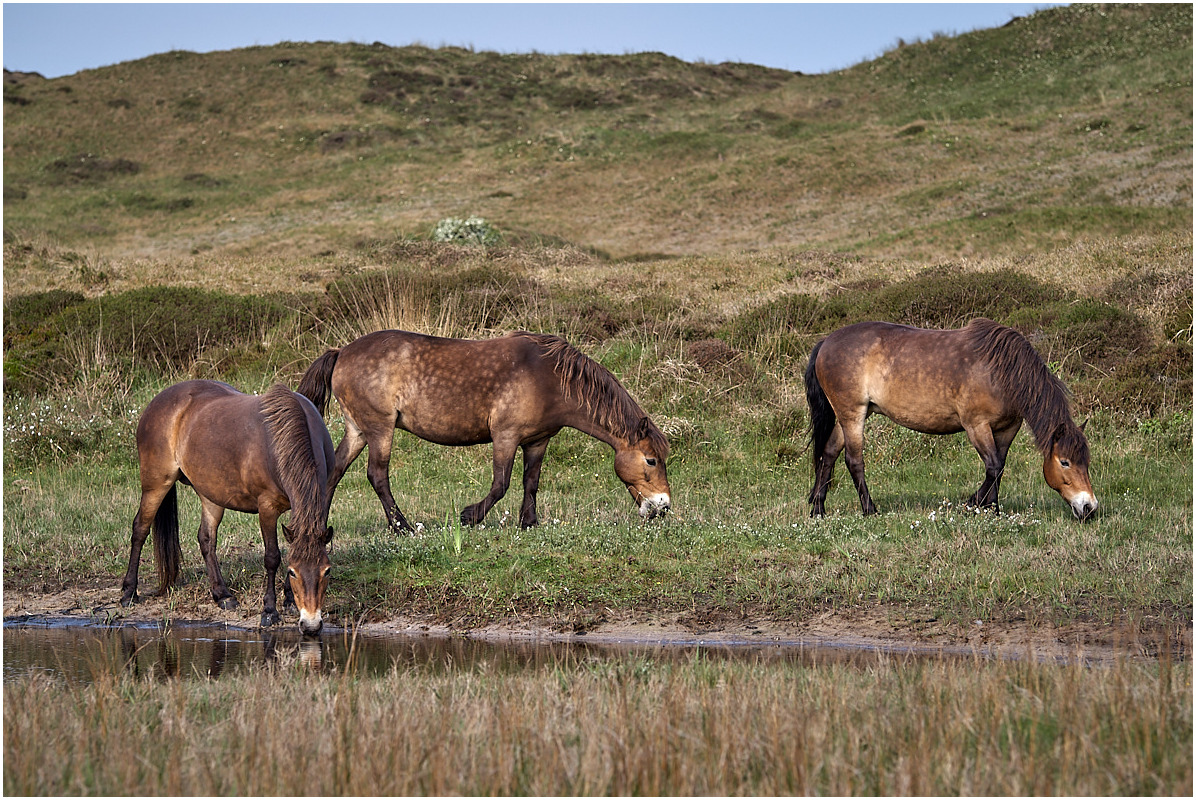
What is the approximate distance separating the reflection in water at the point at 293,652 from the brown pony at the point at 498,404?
2.40 m

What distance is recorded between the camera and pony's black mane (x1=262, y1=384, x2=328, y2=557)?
21.5 ft

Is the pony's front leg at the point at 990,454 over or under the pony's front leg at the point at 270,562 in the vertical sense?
over

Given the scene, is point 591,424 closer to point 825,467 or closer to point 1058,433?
point 825,467

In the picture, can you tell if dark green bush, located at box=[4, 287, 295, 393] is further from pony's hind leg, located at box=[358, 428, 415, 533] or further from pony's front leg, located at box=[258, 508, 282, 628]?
pony's front leg, located at box=[258, 508, 282, 628]

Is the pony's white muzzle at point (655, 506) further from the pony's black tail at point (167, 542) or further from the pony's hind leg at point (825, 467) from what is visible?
the pony's black tail at point (167, 542)

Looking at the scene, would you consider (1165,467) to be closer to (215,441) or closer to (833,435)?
(833,435)

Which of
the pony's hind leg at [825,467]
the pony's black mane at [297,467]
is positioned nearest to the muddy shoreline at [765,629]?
the pony's black mane at [297,467]

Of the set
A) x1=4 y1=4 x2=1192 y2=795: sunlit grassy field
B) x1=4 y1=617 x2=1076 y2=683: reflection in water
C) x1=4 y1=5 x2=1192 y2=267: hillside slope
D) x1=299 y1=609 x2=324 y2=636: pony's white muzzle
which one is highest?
x1=4 y1=5 x2=1192 y2=267: hillside slope

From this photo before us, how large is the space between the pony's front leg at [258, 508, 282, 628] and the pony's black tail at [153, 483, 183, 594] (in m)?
1.07

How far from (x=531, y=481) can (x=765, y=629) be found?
9.83 ft

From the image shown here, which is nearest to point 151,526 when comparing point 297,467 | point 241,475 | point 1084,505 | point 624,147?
point 241,475

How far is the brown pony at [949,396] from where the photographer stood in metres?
8.73

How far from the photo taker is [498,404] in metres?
9.10

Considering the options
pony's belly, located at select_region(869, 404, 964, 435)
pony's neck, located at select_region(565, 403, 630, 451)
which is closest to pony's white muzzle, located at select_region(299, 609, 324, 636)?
pony's neck, located at select_region(565, 403, 630, 451)
